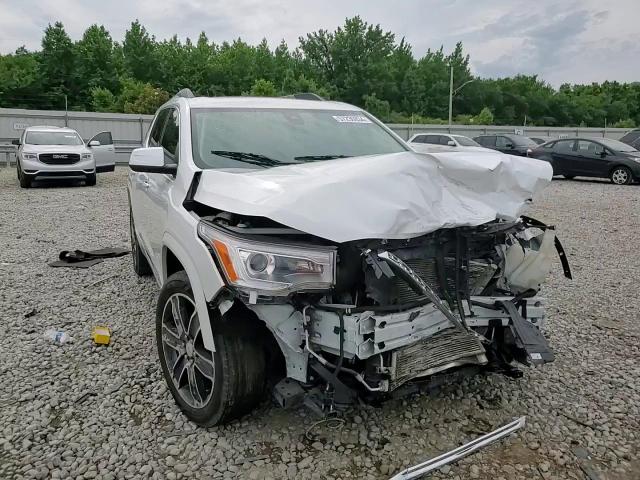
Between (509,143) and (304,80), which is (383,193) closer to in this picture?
(509,143)

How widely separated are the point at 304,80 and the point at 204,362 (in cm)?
5579

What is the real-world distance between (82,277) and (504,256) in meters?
4.68

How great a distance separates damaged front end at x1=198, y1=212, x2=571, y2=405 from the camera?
2438mm

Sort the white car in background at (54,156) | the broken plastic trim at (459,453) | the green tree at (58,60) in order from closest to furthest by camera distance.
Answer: the broken plastic trim at (459,453) → the white car in background at (54,156) → the green tree at (58,60)

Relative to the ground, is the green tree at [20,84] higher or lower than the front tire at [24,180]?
higher

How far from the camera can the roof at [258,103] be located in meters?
4.07

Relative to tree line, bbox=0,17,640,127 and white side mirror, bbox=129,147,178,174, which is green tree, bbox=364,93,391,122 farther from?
white side mirror, bbox=129,147,178,174

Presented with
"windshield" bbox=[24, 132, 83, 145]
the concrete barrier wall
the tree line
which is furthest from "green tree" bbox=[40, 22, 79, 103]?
"windshield" bbox=[24, 132, 83, 145]

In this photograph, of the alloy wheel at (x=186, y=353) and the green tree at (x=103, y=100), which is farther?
the green tree at (x=103, y=100)

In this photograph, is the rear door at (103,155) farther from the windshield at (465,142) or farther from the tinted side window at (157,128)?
the windshield at (465,142)

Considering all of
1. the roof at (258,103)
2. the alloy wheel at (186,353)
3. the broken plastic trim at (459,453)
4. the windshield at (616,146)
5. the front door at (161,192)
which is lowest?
the broken plastic trim at (459,453)

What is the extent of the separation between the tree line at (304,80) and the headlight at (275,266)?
3773cm

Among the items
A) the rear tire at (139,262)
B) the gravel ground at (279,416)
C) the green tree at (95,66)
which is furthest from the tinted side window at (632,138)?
the green tree at (95,66)

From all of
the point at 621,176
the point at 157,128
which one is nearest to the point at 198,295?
the point at 157,128
